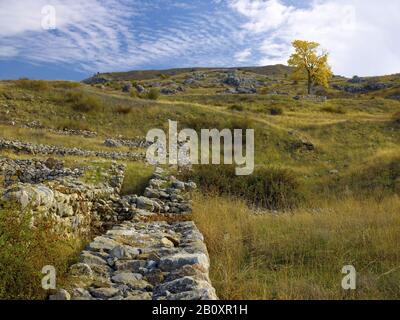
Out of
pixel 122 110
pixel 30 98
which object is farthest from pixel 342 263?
pixel 30 98

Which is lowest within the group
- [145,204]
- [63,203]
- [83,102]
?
[145,204]

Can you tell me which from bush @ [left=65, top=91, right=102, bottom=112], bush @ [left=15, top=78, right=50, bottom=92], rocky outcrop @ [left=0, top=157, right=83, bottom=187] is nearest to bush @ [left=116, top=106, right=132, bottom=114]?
bush @ [left=65, top=91, right=102, bottom=112]

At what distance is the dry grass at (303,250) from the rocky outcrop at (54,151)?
9.31 m

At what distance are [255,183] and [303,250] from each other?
28.7 ft

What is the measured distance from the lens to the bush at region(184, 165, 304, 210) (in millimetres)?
14195

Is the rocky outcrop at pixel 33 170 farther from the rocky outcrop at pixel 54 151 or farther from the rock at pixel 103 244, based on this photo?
the rock at pixel 103 244

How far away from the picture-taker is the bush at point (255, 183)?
14195 millimetres

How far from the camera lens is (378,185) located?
17094 millimetres

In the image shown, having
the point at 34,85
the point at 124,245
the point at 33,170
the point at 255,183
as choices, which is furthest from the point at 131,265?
the point at 34,85

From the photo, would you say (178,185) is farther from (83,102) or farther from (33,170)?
(83,102)

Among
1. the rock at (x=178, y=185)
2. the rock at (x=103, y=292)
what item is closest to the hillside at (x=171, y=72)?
the rock at (x=178, y=185)

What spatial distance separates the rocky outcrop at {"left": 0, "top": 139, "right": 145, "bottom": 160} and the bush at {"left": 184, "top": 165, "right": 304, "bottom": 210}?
3.78 m

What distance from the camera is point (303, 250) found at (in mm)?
6535

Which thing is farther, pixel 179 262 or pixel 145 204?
pixel 145 204
